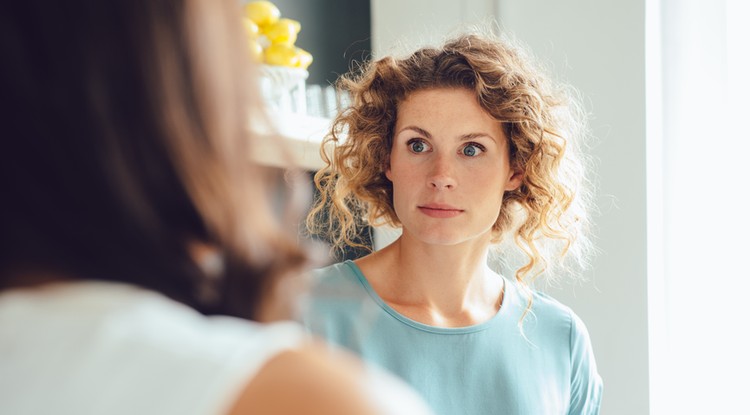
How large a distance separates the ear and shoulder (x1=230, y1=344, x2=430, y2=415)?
149 centimetres

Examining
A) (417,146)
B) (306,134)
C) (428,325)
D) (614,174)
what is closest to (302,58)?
(306,134)

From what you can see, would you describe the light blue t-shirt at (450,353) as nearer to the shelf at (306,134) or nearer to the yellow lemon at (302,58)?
the shelf at (306,134)

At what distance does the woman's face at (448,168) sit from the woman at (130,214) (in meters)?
1.25

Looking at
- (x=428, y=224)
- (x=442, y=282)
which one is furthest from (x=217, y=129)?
(x=442, y=282)

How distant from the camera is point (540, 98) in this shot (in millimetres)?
1832

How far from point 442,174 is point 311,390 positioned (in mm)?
1345

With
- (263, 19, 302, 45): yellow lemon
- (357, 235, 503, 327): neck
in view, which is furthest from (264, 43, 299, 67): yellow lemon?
(357, 235, 503, 327): neck

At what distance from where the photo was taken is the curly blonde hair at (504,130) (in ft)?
5.81

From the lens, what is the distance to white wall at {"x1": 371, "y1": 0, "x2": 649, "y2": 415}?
2.35 metres

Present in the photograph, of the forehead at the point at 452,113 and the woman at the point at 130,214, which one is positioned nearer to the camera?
the woman at the point at 130,214

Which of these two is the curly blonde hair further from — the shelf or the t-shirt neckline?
the shelf

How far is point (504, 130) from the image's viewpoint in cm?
178

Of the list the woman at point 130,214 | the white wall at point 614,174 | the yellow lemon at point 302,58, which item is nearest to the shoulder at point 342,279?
the yellow lemon at point 302,58

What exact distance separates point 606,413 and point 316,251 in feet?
6.69
